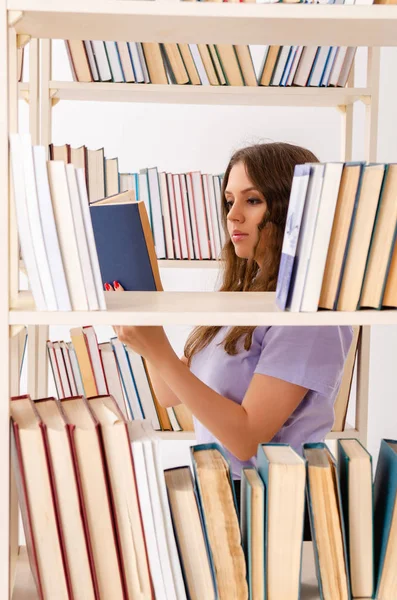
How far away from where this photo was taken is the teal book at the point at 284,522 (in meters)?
0.97

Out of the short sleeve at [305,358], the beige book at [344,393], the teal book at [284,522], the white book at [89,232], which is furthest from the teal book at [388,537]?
the beige book at [344,393]

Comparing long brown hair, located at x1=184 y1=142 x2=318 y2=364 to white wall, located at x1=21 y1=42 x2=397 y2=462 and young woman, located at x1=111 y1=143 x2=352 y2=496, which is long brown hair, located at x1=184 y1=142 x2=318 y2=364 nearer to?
young woman, located at x1=111 y1=143 x2=352 y2=496

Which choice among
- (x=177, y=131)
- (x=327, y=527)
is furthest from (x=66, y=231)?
(x=177, y=131)

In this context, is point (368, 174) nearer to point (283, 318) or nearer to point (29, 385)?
point (283, 318)

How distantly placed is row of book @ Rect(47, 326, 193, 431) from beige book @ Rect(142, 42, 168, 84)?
0.79m

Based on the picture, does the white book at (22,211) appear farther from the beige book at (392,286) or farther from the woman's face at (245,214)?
the woman's face at (245,214)

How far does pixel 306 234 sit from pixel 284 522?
0.38 metres

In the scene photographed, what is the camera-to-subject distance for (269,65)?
7.23ft

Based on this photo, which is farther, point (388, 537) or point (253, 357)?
point (253, 357)

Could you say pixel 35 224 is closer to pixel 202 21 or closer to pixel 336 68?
pixel 202 21

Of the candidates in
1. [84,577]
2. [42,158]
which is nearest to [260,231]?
[42,158]

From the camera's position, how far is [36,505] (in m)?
0.94

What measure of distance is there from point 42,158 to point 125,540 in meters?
0.50

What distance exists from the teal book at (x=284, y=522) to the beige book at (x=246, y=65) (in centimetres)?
152
